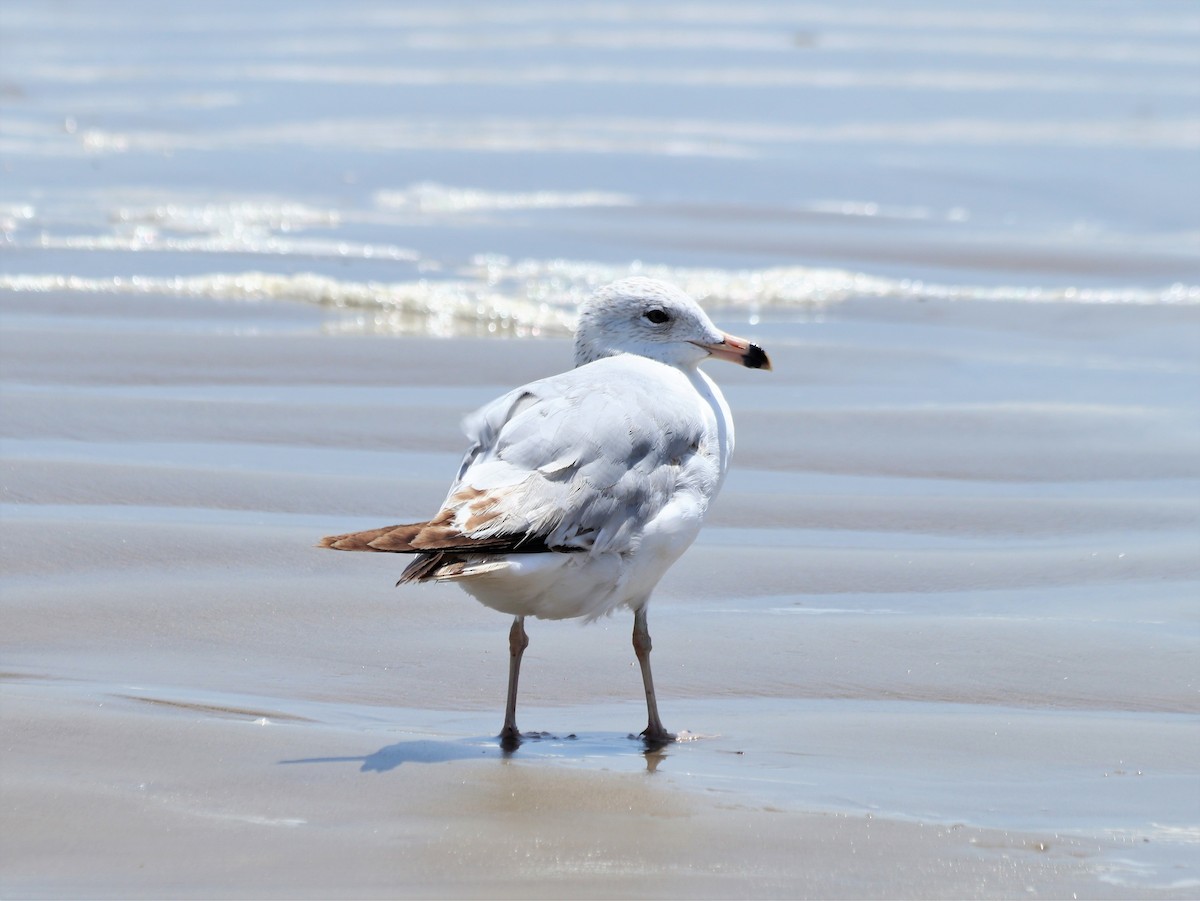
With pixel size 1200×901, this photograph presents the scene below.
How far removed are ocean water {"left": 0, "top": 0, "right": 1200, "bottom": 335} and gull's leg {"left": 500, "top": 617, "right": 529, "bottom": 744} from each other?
14.1 ft

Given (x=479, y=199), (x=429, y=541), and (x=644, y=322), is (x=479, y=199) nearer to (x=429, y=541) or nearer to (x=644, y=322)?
(x=644, y=322)

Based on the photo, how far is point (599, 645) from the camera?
16.6 ft

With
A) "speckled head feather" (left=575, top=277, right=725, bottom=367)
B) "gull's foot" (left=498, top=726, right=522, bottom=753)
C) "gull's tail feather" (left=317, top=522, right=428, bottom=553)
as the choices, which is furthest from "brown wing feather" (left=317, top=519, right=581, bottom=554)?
"speckled head feather" (left=575, top=277, right=725, bottom=367)

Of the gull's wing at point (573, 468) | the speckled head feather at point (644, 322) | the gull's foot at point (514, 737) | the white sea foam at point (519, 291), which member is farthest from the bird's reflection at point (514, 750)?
the white sea foam at point (519, 291)

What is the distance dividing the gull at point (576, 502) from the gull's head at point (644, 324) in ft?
0.68

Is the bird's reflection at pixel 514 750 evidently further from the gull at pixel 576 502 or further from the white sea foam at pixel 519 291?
the white sea foam at pixel 519 291

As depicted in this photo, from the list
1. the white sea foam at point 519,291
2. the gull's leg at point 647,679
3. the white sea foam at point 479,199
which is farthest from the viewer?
the white sea foam at point 479,199

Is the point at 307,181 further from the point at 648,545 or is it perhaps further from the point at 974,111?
the point at 648,545

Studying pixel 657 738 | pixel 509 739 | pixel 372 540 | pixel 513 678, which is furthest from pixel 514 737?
pixel 372 540

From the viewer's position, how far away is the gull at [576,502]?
12.8 ft

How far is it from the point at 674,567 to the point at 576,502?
158 centimetres

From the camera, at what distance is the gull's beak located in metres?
5.20

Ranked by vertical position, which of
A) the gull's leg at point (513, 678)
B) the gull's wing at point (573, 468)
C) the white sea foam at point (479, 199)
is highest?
the white sea foam at point (479, 199)

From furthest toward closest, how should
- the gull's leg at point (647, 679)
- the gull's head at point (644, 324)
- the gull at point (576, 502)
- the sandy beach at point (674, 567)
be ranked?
the gull's head at point (644, 324) → the gull's leg at point (647, 679) → the gull at point (576, 502) → the sandy beach at point (674, 567)
